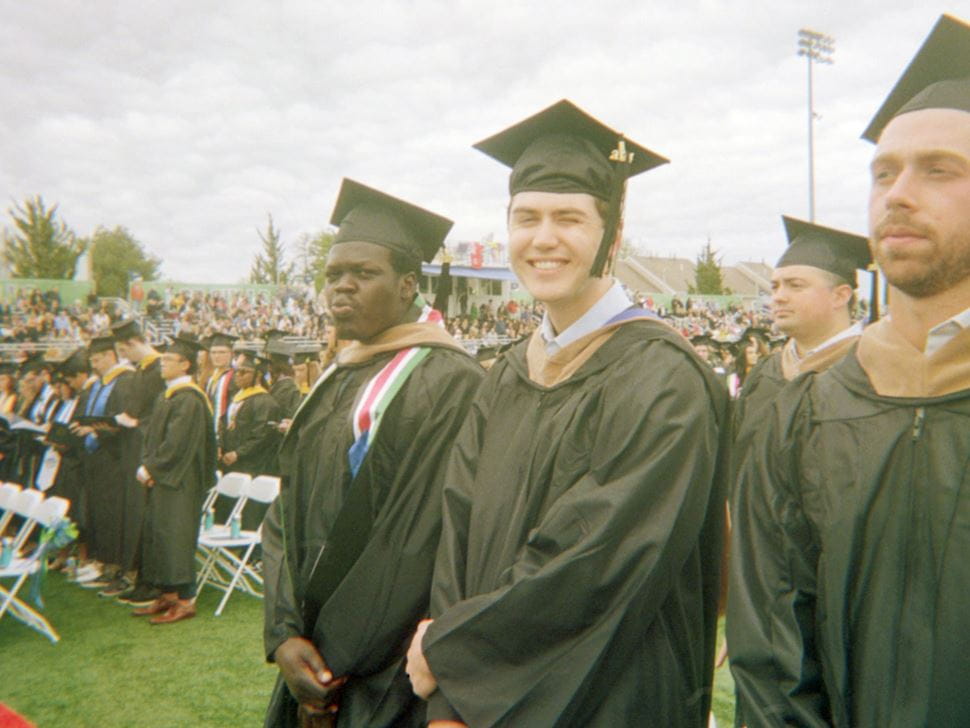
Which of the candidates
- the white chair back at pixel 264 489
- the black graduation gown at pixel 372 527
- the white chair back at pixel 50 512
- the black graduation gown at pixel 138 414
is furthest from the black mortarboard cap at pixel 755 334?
the white chair back at pixel 50 512

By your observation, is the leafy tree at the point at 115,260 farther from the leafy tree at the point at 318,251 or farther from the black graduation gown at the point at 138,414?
the black graduation gown at the point at 138,414

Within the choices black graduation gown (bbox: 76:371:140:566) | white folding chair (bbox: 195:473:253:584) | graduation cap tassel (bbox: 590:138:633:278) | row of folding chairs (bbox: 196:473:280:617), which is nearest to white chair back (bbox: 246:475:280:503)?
row of folding chairs (bbox: 196:473:280:617)

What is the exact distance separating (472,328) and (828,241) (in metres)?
21.3

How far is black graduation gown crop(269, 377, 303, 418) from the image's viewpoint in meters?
7.70

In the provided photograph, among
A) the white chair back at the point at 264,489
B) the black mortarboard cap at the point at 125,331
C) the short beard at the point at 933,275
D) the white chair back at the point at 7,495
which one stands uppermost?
the short beard at the point at 933,275

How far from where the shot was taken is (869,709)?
1.32m

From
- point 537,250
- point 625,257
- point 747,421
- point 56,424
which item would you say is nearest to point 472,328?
point 56,424

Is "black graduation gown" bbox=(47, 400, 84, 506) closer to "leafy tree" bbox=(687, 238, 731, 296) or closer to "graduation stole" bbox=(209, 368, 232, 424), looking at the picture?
"graduation stole" bbox=(209, 368, 232, 424)

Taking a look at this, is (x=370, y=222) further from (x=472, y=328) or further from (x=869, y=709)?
(x=472, y=328)

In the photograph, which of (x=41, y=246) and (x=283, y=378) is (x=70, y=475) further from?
(x=41, y=246)

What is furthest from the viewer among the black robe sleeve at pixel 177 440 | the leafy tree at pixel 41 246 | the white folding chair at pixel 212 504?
the leafy tree at pixel 41 246

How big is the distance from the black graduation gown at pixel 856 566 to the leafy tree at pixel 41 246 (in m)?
48.3

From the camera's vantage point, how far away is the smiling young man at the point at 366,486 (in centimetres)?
212

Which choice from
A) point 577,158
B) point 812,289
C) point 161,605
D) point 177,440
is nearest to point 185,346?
point 177,440
